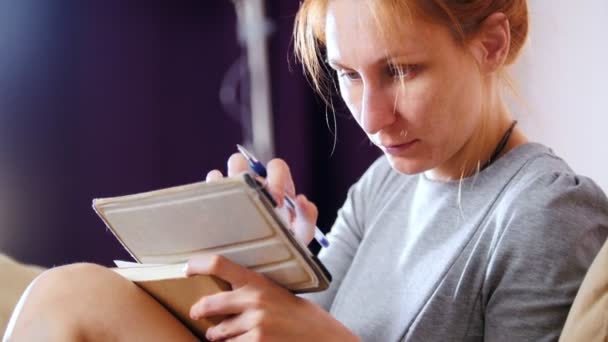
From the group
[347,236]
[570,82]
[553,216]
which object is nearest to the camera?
Result: [553,216]

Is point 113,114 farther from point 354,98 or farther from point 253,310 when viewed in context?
point 253,310

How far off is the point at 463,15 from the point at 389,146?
0.19m

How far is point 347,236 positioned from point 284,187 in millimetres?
356

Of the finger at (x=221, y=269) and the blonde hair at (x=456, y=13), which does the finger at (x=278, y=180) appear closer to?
the finger at (x=221, y=269)

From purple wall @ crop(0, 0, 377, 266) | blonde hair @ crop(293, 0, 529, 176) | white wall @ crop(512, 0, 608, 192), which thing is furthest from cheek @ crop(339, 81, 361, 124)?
purple wall @ crop(0, 0, 377, 266)

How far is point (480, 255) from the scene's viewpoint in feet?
3.17

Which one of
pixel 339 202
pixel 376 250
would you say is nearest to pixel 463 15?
pixel 376 250

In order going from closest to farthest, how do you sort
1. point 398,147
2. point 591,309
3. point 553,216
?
1. point 591,309
2. point 553,216
3. point 398,147

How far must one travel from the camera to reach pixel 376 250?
117 centimetres

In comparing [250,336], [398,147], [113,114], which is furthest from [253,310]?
[113,114]

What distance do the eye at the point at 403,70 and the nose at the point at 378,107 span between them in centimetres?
3

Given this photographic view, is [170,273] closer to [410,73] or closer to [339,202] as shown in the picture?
[410,73]

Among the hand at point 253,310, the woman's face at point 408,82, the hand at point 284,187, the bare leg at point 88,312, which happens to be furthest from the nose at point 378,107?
the bare leg at point 88,312

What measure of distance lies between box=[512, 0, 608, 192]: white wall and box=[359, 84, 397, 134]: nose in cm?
68
